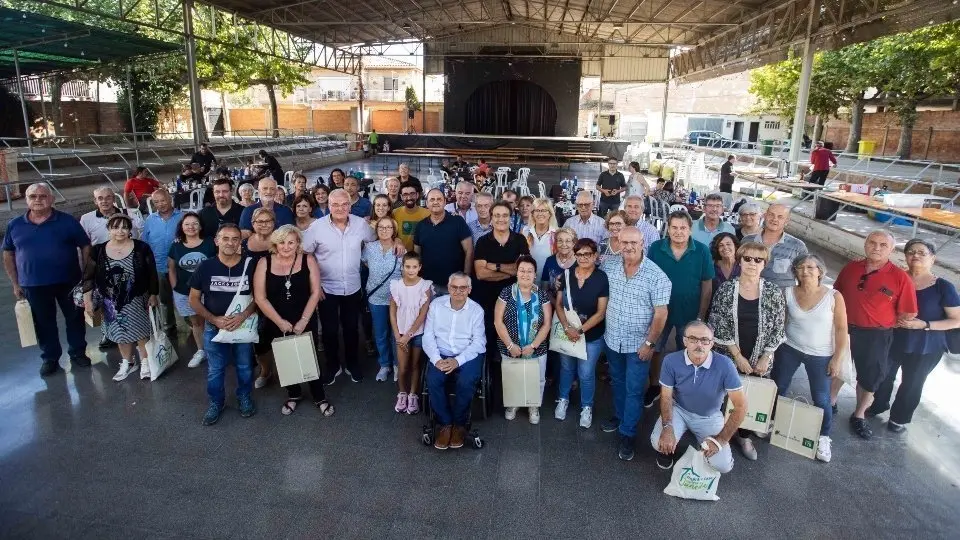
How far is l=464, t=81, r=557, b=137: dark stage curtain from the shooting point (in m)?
27.6

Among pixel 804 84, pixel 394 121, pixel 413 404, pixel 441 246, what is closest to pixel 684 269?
pixel 441 246

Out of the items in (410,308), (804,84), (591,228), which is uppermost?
(804,84)

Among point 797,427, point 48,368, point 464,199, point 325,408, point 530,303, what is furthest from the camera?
point 464,199

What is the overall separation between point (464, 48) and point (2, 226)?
21.6m

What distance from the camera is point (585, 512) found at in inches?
112

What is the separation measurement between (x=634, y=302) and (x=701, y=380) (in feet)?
1.92

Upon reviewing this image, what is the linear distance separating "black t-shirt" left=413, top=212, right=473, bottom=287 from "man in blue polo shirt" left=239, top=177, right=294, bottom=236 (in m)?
1.29

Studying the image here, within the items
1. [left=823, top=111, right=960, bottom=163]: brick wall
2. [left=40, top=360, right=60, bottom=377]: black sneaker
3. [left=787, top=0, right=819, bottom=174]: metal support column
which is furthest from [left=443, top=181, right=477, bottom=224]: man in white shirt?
[left=823, top=111, right=960, bottom=163]: brick wall

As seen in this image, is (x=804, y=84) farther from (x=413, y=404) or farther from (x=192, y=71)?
(x=192, y=71)

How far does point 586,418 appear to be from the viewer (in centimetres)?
364

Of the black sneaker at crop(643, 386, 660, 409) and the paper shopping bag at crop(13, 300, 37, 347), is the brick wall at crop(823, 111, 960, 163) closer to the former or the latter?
the black sneaker at crop(643, 386, 660, 409)

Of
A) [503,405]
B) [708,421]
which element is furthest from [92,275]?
[708,421]

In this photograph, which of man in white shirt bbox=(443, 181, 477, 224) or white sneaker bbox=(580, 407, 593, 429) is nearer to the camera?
white sneaker bbox=(580, 407, 593, 429)

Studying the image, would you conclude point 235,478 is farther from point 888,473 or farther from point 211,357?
point 888,473
